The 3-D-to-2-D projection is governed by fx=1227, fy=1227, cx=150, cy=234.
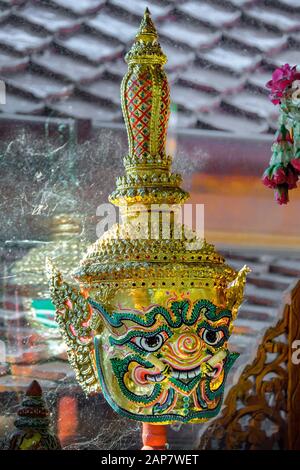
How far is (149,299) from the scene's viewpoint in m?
2.52

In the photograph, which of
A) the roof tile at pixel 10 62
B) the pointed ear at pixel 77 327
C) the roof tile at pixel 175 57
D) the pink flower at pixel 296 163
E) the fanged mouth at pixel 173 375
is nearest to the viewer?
the fanged mouth at pixel 173 375

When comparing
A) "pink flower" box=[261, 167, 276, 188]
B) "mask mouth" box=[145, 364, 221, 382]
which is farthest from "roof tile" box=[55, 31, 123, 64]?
"mask mouth" box=[145, 364, 221, 382]

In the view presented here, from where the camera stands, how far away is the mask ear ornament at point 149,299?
8.13ft

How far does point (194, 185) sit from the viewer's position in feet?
10.3

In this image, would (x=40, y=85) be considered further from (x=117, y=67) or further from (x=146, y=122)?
(x=146, y=122)

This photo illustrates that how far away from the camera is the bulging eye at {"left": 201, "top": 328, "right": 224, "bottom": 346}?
250 cm

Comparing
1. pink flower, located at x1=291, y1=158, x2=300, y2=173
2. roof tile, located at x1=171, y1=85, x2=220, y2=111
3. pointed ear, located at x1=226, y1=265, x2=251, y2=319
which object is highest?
roof tile, located at x1=171, y1=85, x2=220, y2=111

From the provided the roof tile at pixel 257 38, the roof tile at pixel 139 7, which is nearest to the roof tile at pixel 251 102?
the roof tile at pixel 257 38

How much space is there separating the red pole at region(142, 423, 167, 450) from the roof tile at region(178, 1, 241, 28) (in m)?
1.13

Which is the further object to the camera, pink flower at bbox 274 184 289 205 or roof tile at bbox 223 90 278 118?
roof tile at bbox 223 90 278 118

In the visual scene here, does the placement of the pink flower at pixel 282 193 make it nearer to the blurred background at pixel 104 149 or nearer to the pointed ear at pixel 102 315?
the blurred background at pixel 104 149

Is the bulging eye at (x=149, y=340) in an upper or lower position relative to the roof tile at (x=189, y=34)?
lower

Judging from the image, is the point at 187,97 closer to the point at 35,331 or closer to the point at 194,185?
the point at 194,185

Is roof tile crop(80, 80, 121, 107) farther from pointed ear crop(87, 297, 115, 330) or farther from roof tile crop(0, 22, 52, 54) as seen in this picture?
pointed ear crop(87, 297, 115, 330)
